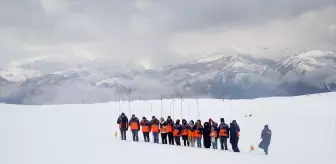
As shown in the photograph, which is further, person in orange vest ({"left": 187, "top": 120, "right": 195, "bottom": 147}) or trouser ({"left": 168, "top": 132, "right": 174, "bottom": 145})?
trouser ({"left": 168, "top": 132, "right": 174, "bottom": 145})

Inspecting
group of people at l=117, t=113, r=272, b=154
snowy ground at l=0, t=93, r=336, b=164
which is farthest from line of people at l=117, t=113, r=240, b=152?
snowy ground at l=0, t=93, r=336, b=164

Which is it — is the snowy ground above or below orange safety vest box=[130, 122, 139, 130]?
below

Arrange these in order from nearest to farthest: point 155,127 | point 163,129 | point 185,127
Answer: point 185,127 → point 163,129 → point 155,127

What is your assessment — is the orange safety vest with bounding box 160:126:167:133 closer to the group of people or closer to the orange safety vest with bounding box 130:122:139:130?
the group of people

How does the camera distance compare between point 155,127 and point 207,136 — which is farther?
point 155,127

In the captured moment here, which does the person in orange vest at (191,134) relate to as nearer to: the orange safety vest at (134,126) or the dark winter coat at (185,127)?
the dark winter coat at (185,127)

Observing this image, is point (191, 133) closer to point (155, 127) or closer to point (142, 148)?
point (155, 127)

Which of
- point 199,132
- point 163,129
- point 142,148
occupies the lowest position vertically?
point 142,148

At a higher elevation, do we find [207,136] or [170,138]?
[207,136]

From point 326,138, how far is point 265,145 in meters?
9.39

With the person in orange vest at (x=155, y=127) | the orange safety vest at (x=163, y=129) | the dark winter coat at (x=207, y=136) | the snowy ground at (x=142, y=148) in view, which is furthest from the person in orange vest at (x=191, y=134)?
the snowy ground at (x=142, y=148)

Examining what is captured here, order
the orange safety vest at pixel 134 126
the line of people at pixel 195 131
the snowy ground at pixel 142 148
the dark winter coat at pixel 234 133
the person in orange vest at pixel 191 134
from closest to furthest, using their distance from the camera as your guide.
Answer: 1. the snowy ground at pixel 142 148
2. the dark winter coat at pixel 234 133
3. the line of people at pixel 195 131
4. the person in orange vest at pixel 191 134
5. the orange safety vest at pixel 134 126

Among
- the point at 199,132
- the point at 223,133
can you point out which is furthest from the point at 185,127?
the point at 223,133

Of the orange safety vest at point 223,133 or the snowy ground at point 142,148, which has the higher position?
the orange safety vest at point 223,133
